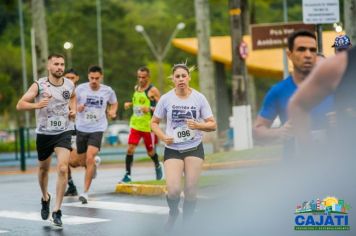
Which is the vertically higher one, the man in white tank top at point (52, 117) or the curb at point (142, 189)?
the man in white tank top at point (52, 117)

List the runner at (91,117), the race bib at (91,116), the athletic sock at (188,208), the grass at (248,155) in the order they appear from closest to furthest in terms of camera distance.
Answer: the athletic sock at (188,208)
the runner at (91,117)
the race bib at (91,116)
the grass at (248,155)

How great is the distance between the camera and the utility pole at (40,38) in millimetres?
31703

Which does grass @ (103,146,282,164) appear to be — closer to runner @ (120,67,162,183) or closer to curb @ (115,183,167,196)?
runner @ (120,67,162,183)

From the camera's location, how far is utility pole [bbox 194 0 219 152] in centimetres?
2914

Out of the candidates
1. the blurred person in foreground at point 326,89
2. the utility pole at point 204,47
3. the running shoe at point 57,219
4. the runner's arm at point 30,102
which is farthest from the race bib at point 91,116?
the utility pole at point 204,47

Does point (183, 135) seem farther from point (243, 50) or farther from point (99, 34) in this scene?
point (99, 34)

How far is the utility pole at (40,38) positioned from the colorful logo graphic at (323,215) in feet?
82.1

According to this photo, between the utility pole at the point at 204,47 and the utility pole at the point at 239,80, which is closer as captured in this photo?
the utility pole at the point at 239,80

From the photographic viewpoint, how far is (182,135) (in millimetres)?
11344

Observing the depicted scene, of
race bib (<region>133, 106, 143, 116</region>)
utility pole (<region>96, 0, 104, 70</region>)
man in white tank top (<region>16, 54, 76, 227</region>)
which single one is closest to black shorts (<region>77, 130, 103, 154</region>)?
race bib (<region>133, 106, 143, 116</region>)

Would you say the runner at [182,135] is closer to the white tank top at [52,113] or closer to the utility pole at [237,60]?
the white tank top at [52,113]

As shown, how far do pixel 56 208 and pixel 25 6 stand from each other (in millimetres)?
79927

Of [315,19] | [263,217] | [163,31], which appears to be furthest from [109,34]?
[263,217]

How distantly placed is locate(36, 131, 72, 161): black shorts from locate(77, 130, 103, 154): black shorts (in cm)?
265
